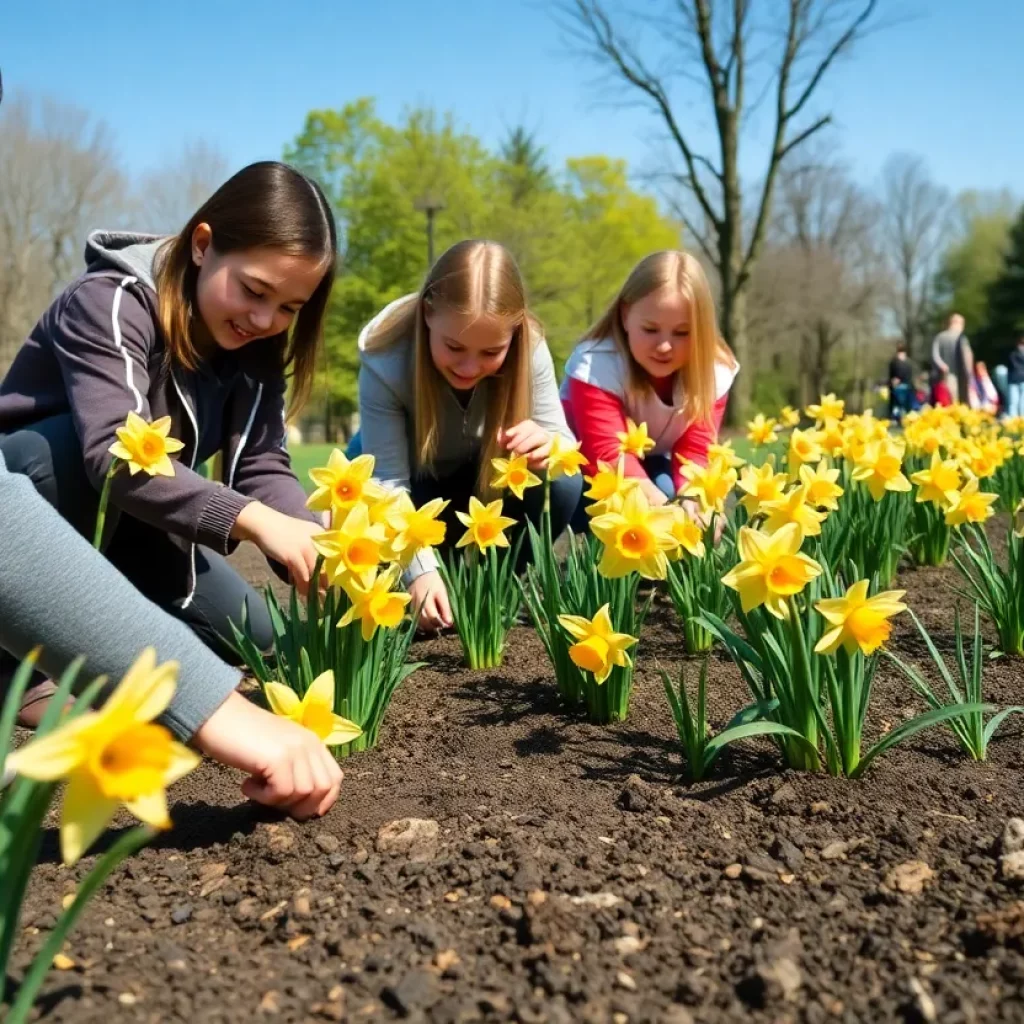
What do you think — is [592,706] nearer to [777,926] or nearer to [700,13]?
[777,926]

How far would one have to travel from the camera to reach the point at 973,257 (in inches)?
1626

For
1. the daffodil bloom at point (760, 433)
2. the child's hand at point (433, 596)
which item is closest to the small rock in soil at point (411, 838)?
the child's hand at point (433, 596)

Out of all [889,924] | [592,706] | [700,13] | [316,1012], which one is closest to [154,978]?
[316,1012]

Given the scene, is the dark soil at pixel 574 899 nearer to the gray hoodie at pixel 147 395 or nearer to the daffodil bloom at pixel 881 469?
the gray hoodie at pixel 147 395

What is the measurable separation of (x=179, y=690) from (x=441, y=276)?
2108mm

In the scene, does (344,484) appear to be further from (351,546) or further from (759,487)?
(759,487)

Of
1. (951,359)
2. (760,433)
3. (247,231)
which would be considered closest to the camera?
(247,231)

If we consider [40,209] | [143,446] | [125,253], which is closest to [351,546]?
[143,446]

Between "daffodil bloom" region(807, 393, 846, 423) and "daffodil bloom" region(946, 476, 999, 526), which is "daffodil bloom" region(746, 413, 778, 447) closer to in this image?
"daffodil bloom" region(807, 393, 846, 423)

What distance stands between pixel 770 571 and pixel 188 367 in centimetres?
165

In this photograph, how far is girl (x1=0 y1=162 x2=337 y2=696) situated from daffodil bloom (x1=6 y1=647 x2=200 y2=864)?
1245mm

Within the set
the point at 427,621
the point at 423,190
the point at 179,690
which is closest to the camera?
the point at 179,690

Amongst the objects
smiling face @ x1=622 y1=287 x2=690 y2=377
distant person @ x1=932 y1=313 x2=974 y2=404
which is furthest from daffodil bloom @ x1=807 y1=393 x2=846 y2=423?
distant person @ x1=932 y1=313 x2=974 y2=404

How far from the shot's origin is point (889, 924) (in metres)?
1.32
